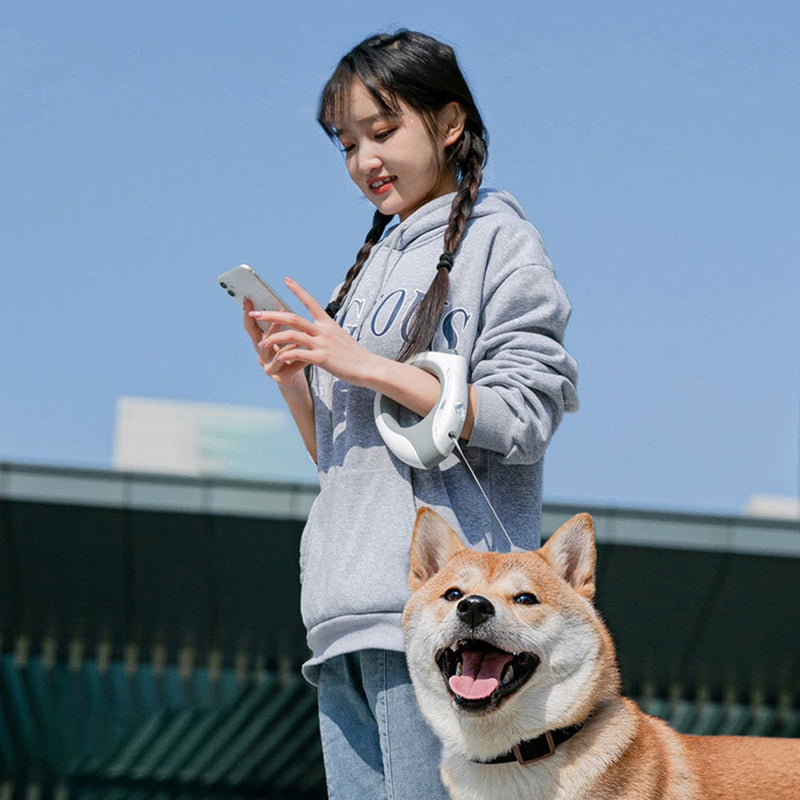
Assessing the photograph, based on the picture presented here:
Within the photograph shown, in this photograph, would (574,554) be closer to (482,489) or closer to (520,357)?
(482,489)

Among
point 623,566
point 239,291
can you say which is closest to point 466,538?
point 239,291

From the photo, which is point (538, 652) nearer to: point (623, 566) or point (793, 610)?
point (623, 566)

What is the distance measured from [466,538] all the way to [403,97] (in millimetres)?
983

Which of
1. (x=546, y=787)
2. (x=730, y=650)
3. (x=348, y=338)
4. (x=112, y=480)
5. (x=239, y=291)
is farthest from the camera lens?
(x=730, y=650)

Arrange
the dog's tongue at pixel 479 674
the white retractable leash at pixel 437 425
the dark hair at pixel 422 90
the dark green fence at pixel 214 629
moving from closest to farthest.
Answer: the dog's tongue at pixel 479 674 < the white retractable leash at pixel 437 425 < the dark hair at pixel 422 90 < the dark green fence at pixel 214 629

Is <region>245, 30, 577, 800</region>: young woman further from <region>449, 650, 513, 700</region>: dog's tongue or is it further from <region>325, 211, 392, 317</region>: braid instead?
<region>449, 650, 513, 700</region>: dog's tongue

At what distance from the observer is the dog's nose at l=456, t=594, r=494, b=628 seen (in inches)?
87.1

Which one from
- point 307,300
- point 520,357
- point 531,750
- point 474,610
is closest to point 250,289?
point 307,300

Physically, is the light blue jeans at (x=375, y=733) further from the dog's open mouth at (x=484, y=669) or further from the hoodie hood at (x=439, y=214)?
the hoodie hood at (x=439, y=214)

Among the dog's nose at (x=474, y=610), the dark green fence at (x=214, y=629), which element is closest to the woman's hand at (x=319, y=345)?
the dog's nose at (x=474, y=610)

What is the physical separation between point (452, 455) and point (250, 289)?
55 centimetres

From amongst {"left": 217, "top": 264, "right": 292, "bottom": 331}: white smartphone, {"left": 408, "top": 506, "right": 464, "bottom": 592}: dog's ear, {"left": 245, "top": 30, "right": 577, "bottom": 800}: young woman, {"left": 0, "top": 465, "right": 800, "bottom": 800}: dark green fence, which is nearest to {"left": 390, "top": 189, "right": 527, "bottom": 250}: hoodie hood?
{"left": 245, "top": 30, "right": 577, "bottom": 800}: young woman

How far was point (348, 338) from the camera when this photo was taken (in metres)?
2.42

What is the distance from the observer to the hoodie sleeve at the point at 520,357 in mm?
2393
